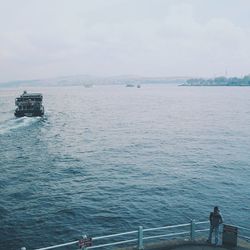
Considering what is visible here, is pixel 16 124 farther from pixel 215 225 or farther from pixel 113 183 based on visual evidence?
pixel 215 225

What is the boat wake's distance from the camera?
94.5 metres

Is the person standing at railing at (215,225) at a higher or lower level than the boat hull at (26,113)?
higher

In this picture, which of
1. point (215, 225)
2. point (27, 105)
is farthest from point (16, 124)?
point (215, 225)

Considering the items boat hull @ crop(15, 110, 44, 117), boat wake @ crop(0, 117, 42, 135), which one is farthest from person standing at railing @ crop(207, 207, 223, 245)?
boat hull @ crop(15, 110, 44, 117)

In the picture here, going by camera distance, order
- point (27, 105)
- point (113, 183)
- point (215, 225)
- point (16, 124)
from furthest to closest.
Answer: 1. point (27, 105)
2. point (16, 124)
3. point (113, 183)
4. point (215, 225)

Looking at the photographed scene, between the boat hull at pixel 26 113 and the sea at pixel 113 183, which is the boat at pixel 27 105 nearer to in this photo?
the boat hull at pixel 26 113

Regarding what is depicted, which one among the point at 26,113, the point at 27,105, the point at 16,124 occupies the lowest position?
the point at 16,124

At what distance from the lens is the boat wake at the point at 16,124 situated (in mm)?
94456

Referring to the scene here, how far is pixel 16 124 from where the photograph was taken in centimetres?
10469

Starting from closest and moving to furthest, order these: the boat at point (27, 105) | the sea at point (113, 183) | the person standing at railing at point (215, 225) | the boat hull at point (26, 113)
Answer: the person standing at railing at point (215, 225)
the sea at point (113, 183)
the boat at point (27, 105)
the boat hull at point (26, 113)

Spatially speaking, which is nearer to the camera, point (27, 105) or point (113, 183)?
point (113, 183)

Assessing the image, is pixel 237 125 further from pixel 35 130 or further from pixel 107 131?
pixel 35 130

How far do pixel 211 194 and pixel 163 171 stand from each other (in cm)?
1101

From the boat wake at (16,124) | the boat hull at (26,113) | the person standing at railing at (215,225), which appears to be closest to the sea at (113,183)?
the boat wake at (16,124)
